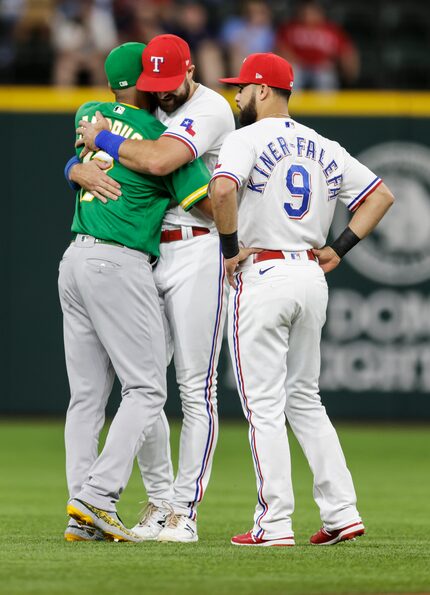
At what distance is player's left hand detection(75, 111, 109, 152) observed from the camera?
5.69m

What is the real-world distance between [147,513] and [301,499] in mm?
2084

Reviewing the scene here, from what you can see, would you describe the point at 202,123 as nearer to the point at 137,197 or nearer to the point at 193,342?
the point at 137,197

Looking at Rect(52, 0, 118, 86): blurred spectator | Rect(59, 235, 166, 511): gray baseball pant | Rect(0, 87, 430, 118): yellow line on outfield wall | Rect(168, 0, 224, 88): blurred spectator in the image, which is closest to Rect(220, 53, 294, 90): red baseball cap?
Rect(59, 235, 166, 511): gray baseball pant

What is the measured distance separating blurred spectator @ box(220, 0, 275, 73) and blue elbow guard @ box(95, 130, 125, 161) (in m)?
7.07

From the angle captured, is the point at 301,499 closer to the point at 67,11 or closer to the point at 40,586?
the point at 40,586

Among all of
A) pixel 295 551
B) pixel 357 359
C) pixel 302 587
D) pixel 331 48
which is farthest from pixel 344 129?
pixel 302 587

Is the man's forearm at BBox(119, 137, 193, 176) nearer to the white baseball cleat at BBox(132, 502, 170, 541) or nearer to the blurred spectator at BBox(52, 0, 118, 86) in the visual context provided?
the white baseball cleat at BBox(132, 502, 170, 541)

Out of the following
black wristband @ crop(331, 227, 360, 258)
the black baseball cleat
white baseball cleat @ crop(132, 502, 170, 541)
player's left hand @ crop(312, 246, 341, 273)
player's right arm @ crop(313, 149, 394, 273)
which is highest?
player's right arm @ crop(313, 149, 394, 273)

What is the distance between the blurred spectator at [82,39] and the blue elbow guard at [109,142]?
688cm

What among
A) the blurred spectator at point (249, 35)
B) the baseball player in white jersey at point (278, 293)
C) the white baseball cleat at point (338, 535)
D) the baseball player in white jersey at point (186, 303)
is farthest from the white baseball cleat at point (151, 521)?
the blurred spectator at point (249, 35)

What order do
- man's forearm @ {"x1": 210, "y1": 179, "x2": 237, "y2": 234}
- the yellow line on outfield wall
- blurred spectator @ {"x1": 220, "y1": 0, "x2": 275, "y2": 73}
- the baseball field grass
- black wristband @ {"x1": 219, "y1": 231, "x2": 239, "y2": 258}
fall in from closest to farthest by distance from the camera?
1. the baseball field grass
2. man's forearm @ {"x1": 210, "y1": 179, "x2": 237, "y2": 234}
3. black wristband @ {"x1": 219, "y1": 231, "x2": 239, "y2": 258}
4. the yellow line on outfield wall
5. blurred spectator @ {"x1": 220, "y1": 0, "x2": 275, "y2": 73}

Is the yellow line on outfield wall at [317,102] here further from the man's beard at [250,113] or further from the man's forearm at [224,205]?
the man's forearm at [224,205]

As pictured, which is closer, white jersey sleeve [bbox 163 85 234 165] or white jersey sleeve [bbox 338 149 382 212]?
white jersey sleeve [bbox 163 85 234 165]

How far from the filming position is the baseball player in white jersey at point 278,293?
17.8 feet
